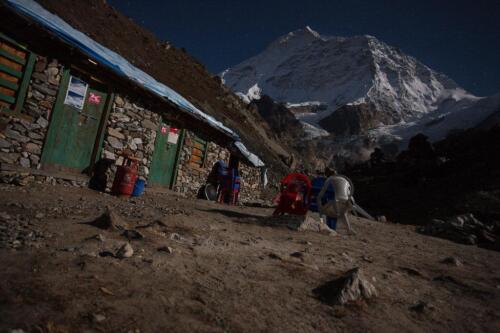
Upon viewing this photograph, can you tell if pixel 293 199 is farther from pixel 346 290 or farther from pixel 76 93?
pixel 76 93

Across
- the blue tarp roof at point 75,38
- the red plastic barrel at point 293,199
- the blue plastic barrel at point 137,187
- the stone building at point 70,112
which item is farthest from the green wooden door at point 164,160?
the red plastic barrel at point 293,199

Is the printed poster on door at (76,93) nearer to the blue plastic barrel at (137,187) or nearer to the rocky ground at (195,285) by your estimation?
the blue plastic barrel at (137,187)

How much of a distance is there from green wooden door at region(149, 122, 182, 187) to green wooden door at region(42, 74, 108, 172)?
86.6 inches

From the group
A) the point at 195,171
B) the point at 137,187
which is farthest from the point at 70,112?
the point at 195,171

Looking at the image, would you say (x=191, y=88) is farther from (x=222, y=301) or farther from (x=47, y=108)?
(x=222, y=301)

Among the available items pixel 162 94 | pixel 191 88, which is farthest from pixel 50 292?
pixel 191 88

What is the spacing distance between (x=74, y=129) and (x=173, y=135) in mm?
3519

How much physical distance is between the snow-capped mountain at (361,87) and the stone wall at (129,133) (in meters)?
96.0

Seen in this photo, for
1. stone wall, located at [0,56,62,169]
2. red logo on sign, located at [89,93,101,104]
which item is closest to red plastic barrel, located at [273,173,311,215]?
red logo on sign, located at [89,93,101,104]

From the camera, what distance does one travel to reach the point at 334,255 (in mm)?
3988

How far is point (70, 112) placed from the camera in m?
6.98

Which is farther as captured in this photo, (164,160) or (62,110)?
(164,160)

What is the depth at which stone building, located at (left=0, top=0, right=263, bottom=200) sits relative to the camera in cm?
592

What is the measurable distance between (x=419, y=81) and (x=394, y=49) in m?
45.8
